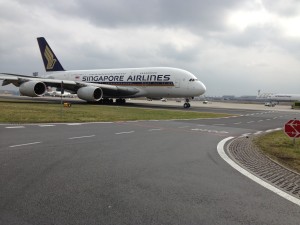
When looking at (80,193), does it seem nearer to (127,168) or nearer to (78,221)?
(78,221)

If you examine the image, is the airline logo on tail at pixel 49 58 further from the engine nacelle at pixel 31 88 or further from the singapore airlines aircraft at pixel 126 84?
the engine nacelle at pixel 31 88

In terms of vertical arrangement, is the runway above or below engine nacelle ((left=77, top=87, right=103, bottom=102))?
below

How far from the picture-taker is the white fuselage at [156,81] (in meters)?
36.1

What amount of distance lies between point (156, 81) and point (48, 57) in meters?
21.7

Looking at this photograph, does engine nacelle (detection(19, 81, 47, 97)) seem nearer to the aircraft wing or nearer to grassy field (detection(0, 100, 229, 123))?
the aircraft wing

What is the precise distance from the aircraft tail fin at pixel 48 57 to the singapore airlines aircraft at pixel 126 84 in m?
9.21

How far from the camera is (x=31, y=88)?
111ft

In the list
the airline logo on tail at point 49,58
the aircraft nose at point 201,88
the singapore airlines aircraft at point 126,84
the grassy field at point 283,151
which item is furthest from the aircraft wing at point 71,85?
the grassy field at point 283,151

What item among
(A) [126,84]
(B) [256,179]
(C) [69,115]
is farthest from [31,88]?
(B) [256,179]

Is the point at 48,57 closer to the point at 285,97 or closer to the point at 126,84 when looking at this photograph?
the point at 126,84

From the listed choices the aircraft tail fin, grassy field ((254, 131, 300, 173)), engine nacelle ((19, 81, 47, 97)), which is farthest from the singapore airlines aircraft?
grassy field ((254, 131, 300, 173))

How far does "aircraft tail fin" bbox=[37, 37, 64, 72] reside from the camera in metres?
48.4

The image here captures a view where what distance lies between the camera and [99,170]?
655 cm

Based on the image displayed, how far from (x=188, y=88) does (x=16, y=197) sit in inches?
1265
